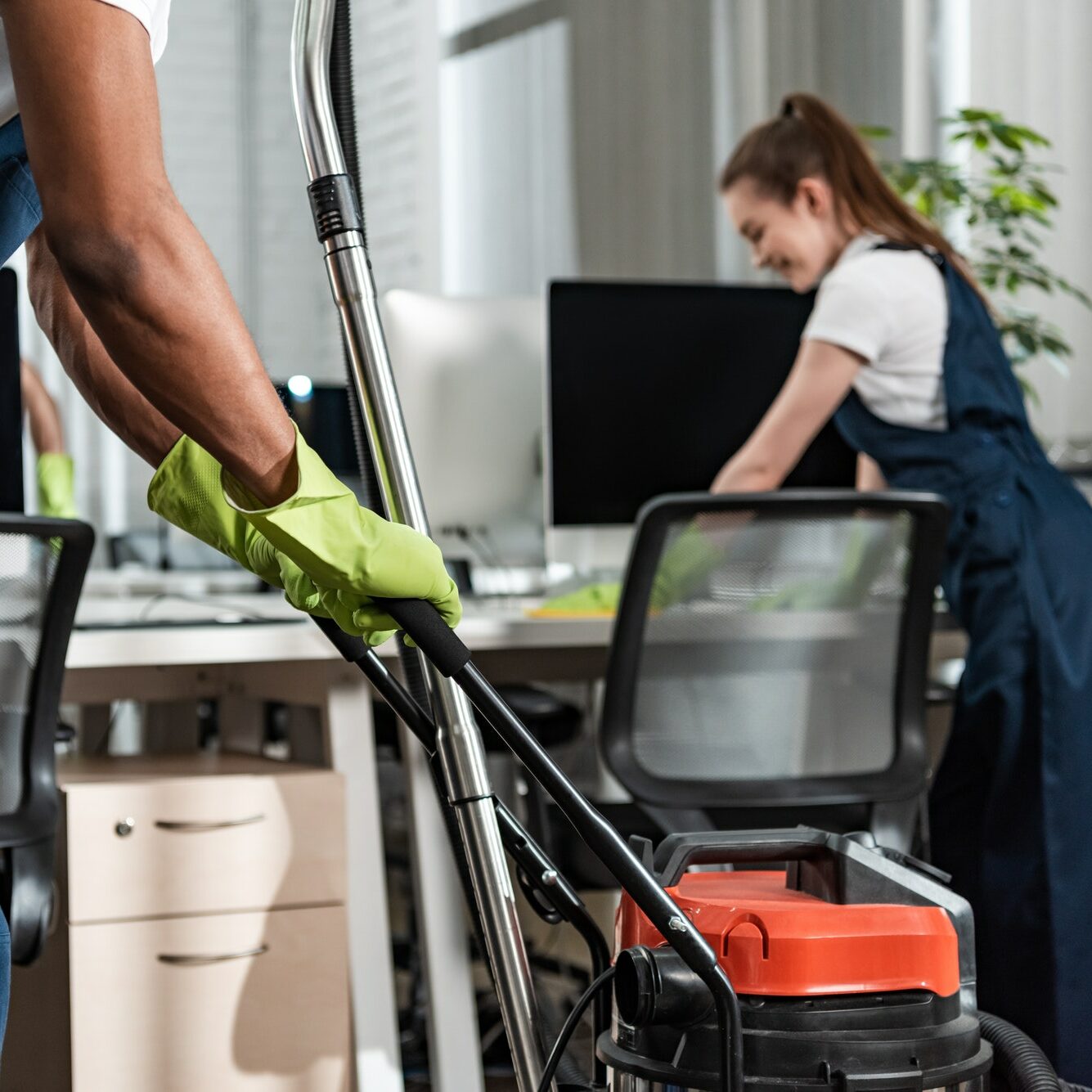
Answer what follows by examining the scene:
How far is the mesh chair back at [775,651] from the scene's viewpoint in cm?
173

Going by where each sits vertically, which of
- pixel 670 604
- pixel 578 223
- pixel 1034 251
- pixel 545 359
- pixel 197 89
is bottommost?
pixel 670 604

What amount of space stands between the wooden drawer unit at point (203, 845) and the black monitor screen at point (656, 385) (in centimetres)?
89

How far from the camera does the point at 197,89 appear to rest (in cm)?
549

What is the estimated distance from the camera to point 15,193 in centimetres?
100

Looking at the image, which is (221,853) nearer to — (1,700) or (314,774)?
(314,774)

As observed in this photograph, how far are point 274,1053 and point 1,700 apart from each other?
0.50 m

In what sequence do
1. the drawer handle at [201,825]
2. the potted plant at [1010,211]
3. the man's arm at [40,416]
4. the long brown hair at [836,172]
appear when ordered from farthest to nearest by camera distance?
the potted plant at [1010,211], the man's arm at [40,416], the long brown hair at [836,172], the drawer handle at [201,825]

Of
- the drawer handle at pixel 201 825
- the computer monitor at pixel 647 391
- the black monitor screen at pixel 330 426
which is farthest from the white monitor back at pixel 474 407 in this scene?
the drawer handle at pixel 201 825

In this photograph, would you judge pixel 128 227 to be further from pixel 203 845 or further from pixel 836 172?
pixel 836 172

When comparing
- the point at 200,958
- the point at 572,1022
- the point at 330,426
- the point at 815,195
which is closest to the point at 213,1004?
the point at 200,958

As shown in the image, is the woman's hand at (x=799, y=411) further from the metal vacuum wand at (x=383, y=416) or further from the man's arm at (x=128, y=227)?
the man's arm at (x=128, y=227)

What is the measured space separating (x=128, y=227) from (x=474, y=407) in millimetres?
1729

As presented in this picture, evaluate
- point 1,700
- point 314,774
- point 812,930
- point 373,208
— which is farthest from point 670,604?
point 373,208

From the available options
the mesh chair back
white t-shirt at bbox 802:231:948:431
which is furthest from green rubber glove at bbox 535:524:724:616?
white t-shirt at bbox 802:231:948:431
